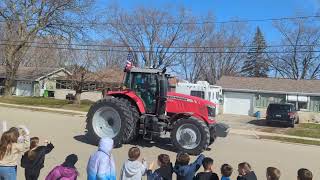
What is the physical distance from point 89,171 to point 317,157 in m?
12.1

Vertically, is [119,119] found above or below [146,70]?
below

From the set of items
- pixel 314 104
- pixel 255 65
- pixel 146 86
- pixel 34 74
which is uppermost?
pixel 255 65

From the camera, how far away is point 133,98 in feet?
49.3

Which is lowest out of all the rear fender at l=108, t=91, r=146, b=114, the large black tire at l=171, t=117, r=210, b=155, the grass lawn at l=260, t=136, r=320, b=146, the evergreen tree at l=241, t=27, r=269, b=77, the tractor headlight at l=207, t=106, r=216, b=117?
the grass lawn at l=260, t=136, r=320, b=146

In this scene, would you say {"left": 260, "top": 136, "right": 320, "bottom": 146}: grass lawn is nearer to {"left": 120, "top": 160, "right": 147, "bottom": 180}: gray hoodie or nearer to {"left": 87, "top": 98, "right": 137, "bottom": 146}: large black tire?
{"left": 87, "top": 98, "right": 137, "bottom": 146}: large black tire

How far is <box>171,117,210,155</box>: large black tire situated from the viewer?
1383 cm

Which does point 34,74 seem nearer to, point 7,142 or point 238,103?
point 238,103

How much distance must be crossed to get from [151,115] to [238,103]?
90.6 ft

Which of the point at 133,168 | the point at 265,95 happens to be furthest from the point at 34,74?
the point at 133,168

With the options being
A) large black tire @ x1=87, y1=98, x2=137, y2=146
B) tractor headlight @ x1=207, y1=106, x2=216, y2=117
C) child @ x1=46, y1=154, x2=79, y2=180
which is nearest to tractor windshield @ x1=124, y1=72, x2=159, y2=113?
large black tire @ x1=87, y1=98, x2=137, y2=146

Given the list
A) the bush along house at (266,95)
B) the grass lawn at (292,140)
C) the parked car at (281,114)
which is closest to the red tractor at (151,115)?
the grass lawn at (292,140)

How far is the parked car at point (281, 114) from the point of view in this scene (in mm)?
30188

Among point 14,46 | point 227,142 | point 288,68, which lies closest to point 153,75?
point 227,142

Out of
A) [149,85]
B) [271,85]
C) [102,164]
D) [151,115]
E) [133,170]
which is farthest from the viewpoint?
[271,85]
